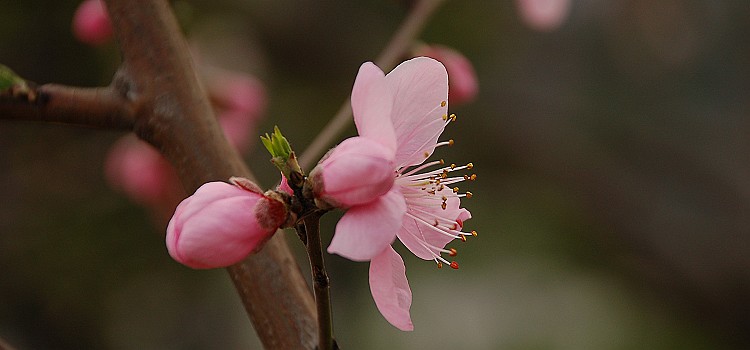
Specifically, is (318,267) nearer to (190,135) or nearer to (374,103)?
(374,103)

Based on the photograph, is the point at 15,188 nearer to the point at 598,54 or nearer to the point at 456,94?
the point at 456,94

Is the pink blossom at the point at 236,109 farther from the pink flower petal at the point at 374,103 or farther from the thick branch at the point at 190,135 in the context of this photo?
the pink flower petal at the point at 374,103

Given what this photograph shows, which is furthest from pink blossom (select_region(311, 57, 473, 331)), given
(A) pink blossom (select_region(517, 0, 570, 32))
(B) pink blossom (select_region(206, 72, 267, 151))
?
(B) pink blossom (select_region(206, 72, 267, 151))

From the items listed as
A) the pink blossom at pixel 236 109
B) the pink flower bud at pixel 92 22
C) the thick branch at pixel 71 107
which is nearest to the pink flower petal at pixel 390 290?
the thick branch at pixel 71 107

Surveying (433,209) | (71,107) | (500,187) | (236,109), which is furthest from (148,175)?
(500,187)

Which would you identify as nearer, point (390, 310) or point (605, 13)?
point (390, 310)

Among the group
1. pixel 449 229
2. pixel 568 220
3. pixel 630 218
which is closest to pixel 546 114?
pixel 630 218

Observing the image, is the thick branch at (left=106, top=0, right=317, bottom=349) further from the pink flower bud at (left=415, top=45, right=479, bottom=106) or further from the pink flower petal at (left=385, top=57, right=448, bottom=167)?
the pink flower bud at (left=415, top=45, right=479, bottom=106)
